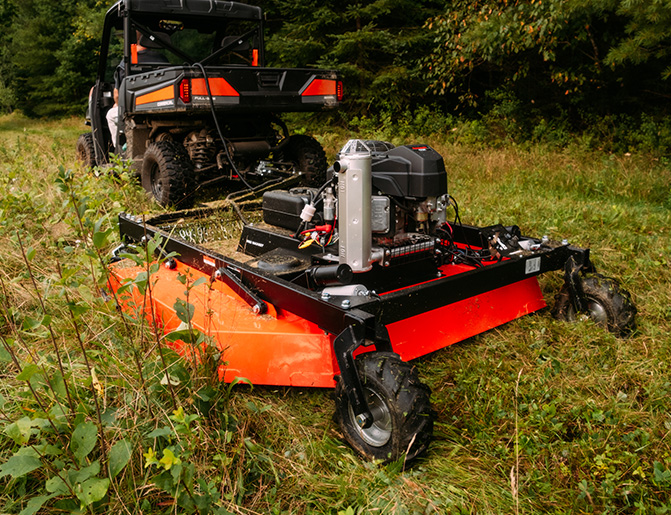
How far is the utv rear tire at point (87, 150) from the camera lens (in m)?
7.65

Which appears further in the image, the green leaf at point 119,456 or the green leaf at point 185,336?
the green leaf at point 185,336

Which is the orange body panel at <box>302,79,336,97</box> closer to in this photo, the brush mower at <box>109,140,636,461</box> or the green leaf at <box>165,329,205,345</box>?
the brush mower at <box>109,140,636,461</box>

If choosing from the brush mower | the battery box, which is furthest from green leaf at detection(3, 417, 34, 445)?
the battery box

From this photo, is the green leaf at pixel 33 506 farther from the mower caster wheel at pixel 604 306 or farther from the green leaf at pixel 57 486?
the mower caster wheel at pixel 604 306

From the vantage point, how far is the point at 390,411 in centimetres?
213

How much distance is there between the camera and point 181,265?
3561 mm

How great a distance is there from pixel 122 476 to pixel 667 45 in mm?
5589

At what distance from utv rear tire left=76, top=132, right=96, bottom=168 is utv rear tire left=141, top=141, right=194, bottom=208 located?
251 cm

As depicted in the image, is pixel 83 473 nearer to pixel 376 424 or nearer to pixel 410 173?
pixel 376 424

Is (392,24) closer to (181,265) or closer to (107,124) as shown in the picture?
(107,124)

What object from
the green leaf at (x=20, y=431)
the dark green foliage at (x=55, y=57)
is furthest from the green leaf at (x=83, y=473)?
the dark green foliage at (x=55, y=57)

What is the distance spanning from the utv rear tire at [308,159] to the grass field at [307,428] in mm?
3078

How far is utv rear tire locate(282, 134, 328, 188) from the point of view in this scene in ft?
19.3

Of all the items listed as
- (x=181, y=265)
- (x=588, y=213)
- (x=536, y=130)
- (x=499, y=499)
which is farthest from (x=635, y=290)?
(x=536, y=130)
